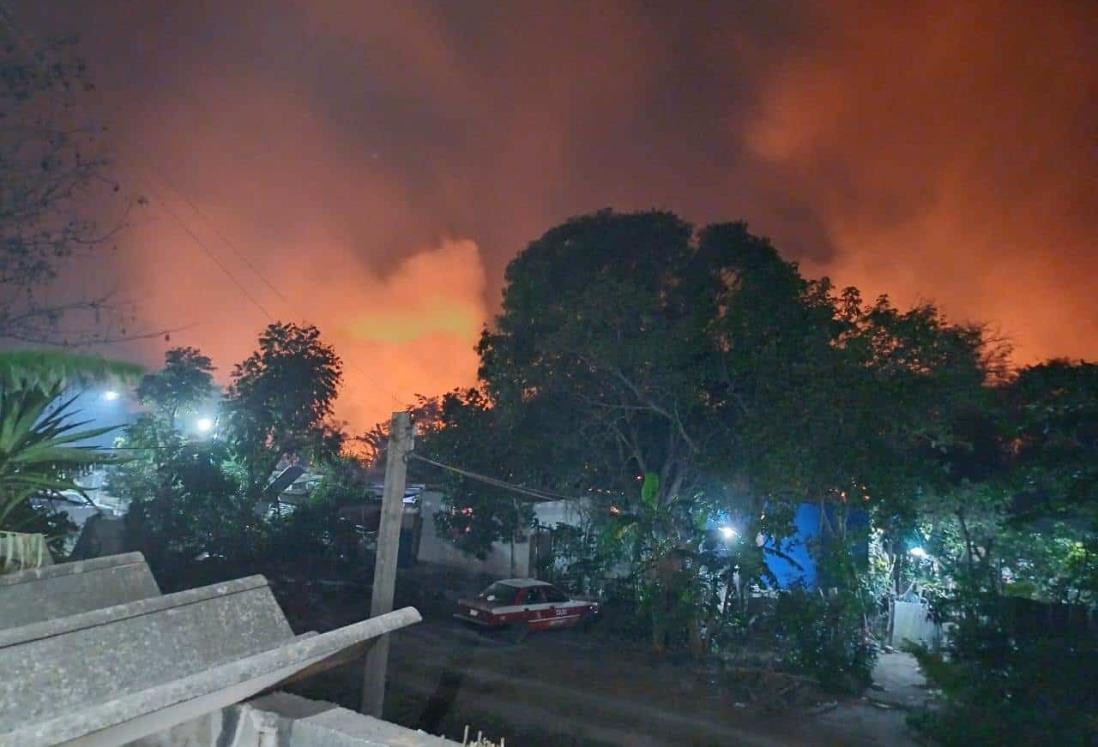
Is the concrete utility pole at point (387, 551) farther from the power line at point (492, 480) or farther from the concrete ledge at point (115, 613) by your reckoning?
the concrete ledge at point (115, 613)

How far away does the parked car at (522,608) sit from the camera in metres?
17.5

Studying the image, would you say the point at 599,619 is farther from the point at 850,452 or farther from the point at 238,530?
the point at 238,530

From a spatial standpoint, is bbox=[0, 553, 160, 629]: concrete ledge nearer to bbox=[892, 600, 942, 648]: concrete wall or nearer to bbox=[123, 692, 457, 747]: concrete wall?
bbox=[123, 692, 457, 747]: concrete wall

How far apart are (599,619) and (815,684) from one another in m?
6.13

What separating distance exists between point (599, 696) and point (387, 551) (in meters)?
4.90

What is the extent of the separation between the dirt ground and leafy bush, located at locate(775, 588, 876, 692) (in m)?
0.38

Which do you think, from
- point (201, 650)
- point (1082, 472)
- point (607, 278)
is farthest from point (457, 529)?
point (201, 650)

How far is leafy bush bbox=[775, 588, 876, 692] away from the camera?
14.4 metres

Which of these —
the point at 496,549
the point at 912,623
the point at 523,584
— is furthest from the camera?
the point at 496,549

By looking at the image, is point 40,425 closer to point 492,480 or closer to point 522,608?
point 492,480

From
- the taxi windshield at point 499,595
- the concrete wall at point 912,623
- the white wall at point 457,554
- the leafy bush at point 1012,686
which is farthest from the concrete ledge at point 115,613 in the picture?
the white wall at point 457,554

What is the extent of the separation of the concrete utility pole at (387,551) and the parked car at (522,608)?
609 centimetres

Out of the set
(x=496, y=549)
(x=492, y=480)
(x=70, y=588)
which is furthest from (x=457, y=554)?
(x=70, y=588)

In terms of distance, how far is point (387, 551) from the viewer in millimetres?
11172
